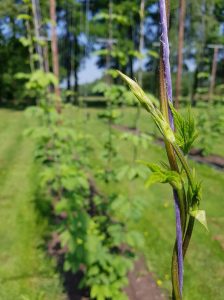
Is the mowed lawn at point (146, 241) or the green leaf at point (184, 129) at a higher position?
the green leaf at point (184, 129)

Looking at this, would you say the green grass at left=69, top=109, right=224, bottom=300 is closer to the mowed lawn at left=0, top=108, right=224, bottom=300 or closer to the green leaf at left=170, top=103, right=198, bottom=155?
the mowed lawn at left=0, top=108, right=224, bottom=300

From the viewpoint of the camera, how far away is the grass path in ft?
13.0

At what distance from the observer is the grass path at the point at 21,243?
3.97 metres

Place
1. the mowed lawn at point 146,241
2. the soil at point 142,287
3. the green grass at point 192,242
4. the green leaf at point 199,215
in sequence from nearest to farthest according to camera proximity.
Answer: the green leaf at point 199,215
the soil at point 142,287
the mowed lawn at point 146,241
the green grass at point 192,242

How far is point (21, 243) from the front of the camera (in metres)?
5.12

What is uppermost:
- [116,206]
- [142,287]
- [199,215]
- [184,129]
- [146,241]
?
[184,129]

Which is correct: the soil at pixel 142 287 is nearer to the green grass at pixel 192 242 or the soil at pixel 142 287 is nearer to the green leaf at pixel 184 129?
the green grass at pixel 192 242

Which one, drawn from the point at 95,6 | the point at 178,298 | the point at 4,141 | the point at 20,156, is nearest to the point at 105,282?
the point at 178,298

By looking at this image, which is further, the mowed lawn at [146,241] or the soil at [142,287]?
the mowed lawn at [146,241]

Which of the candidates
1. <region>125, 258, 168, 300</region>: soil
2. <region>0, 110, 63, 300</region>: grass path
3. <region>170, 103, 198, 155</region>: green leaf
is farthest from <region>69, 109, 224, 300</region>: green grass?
<region>170, 103, 198, 155</region>: green leaf

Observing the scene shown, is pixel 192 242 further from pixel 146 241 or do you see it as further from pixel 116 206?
pixel 116 206

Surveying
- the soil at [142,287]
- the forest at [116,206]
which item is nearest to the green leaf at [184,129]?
the forest at [116,206]

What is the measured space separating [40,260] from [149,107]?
4503 millimetres

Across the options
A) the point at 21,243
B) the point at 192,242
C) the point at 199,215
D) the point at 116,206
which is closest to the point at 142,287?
the point at 116,206
